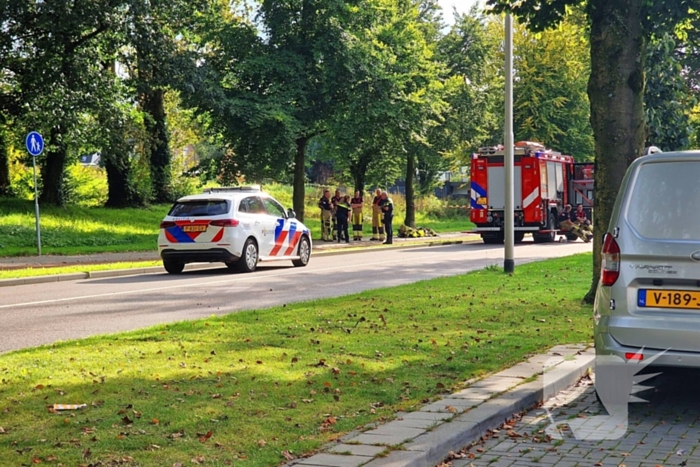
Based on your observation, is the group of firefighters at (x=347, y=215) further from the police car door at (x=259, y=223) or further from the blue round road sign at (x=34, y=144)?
the blue round road sign at (x=34, y=144)

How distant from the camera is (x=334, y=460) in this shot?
17.3 ft

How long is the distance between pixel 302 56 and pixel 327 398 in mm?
28396

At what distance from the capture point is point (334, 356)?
8.84 metres

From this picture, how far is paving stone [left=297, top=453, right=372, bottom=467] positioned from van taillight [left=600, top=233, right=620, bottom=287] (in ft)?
9.27

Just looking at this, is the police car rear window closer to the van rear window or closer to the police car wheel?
the police car wheel

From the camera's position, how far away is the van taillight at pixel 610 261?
7270 mm

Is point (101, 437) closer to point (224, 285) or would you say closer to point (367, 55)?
point (224, 285)

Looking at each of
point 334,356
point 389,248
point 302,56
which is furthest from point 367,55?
point 334,356

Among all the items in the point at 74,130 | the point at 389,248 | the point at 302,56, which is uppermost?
the point at 302,56
